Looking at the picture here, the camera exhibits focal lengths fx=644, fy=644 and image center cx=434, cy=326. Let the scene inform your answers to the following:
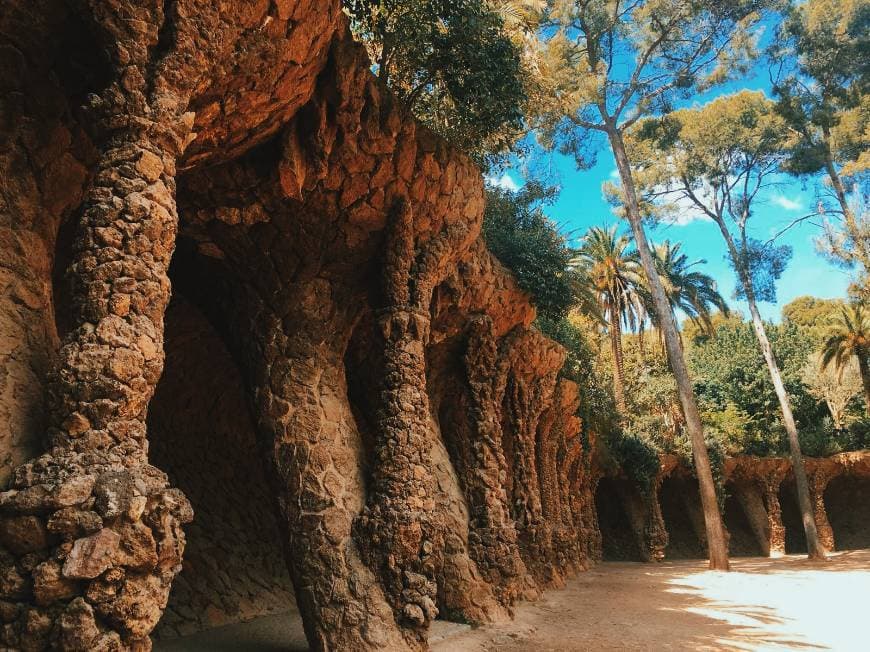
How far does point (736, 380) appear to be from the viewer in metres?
30.8

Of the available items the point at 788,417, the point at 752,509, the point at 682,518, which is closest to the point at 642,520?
the point at 682,518

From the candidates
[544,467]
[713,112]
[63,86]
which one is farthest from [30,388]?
[713,112]

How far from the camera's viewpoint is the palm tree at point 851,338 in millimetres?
24594

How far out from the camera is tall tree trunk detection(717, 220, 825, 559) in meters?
21.7

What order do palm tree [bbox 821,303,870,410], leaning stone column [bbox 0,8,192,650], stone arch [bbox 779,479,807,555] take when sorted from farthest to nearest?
stone arch [bbox 779,479,807,555] < palm tree [bbox 821,303,870,410] < leaning stone column [bbox 0,8,192,650]

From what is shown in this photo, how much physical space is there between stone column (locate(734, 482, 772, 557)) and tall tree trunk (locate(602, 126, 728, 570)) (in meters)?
7.66

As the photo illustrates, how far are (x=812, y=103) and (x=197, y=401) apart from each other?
2595cm

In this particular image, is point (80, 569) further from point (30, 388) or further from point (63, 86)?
point (63, 86)

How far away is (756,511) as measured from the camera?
85.5 feet

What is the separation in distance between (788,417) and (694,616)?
609 inches

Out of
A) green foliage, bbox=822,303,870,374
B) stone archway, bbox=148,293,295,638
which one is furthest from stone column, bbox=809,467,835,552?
stone archway, bbox=148,293,295,638

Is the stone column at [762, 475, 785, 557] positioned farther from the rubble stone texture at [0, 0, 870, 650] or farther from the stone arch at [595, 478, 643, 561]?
the rubble stone texture at [0, 0, 870, 650]

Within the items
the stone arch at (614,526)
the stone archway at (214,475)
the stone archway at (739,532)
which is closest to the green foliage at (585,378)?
the stone arch at (614,526)

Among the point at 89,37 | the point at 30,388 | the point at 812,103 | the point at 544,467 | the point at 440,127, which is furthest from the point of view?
the point at 812,103
